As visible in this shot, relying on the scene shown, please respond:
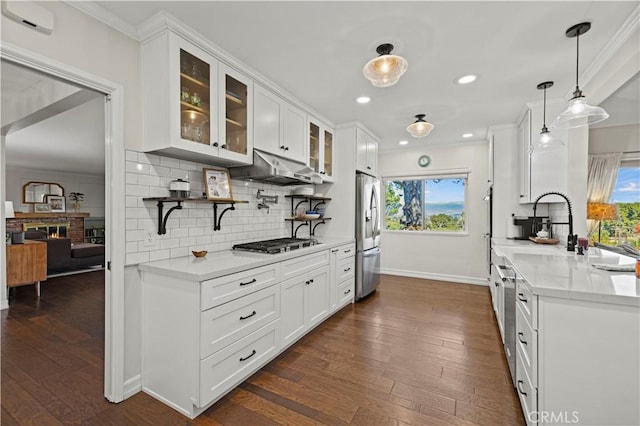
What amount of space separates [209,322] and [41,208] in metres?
8.93

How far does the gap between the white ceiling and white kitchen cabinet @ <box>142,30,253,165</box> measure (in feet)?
0.56

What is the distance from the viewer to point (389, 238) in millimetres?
5672

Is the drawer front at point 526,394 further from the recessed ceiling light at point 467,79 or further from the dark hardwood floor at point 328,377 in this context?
the recessed ceiling light at point 467,79

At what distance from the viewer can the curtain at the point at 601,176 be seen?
3.65 meters

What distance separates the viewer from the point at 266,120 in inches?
110

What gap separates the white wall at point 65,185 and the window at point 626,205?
1162 cm

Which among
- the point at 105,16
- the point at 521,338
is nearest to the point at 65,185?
the point at 105,16

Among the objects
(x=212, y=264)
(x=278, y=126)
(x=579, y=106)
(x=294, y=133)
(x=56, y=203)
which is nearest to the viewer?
(x=579, y=106)

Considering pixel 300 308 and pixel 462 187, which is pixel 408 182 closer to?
pixel 462 187

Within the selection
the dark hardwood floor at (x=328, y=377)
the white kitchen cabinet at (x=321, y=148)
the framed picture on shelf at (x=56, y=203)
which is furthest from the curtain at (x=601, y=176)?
the framed picture on shelf at (x=56, y=203)

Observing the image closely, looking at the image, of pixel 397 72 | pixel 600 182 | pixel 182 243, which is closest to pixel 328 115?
pixel 397 72

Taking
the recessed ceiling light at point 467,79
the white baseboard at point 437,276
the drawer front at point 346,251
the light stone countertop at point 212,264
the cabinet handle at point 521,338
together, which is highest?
the recessed ceiling light at point 467,79

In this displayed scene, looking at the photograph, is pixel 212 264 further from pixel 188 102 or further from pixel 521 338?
pixel 521 338

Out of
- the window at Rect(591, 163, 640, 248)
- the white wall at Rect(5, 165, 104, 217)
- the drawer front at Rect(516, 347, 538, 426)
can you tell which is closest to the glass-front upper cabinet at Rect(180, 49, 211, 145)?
the drawer front at Rect(516, 347, 538, 426)
